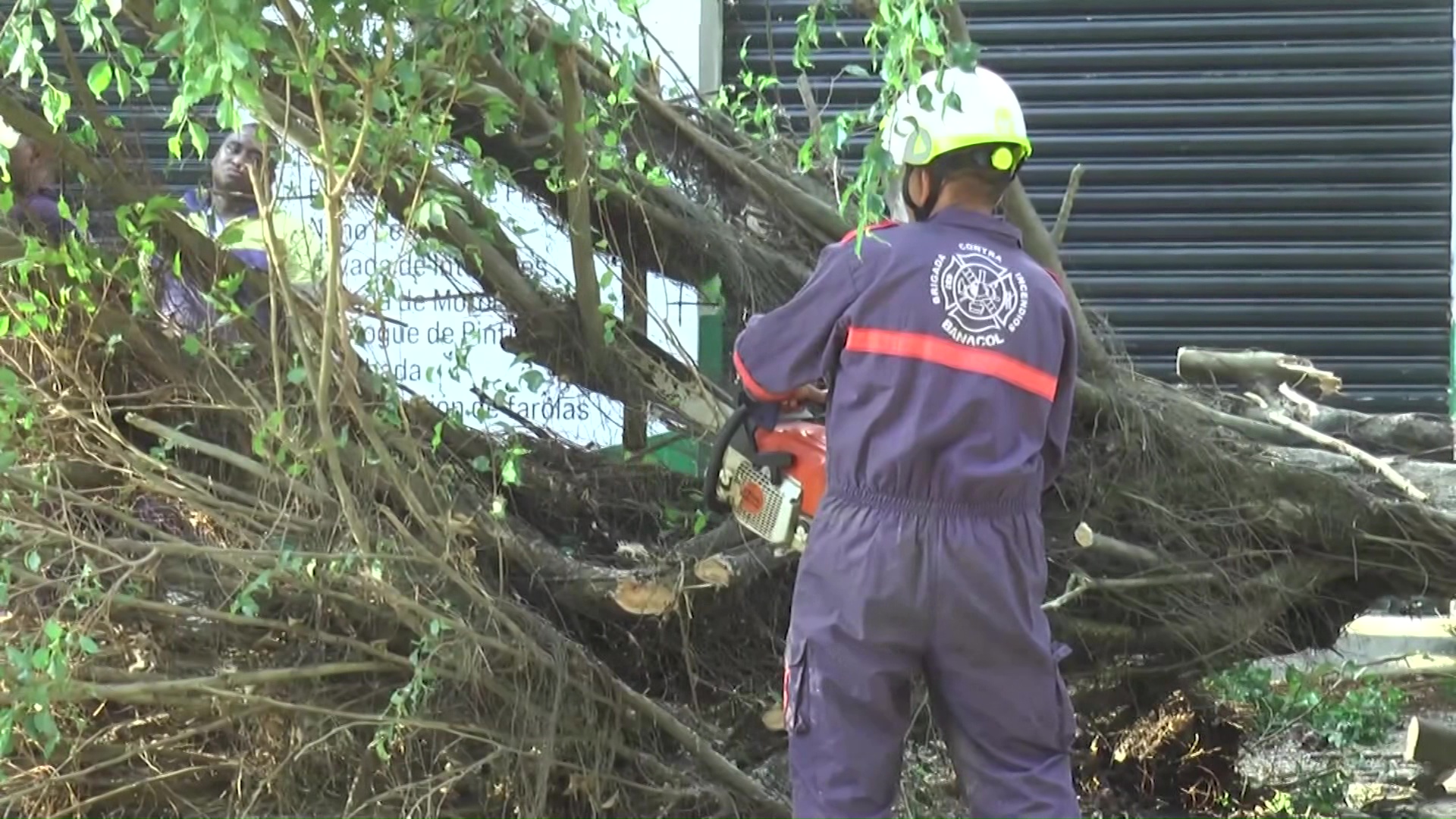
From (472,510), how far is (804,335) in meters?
1.09

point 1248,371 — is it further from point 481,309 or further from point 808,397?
point 481,309

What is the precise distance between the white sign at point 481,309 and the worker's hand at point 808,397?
714mm

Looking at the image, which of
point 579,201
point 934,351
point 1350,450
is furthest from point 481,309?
point 1350,450

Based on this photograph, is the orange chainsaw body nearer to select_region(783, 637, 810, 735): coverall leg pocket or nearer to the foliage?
select_region(783, 637, 810, 735): coverall leg pocket

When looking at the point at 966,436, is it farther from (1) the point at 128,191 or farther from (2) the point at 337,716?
(1) the point at 128,191

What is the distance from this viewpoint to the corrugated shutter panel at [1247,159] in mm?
6039

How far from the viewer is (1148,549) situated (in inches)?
142

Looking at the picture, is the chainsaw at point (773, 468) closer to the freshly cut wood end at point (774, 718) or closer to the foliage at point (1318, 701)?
the freshly cut wood end at point (774, 718)

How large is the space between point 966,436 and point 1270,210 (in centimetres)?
421

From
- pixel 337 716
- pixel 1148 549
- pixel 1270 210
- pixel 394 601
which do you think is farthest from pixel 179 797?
pixel 1270 210

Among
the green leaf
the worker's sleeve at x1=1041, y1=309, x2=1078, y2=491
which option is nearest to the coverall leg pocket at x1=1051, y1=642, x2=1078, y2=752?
the worker's sleeve at x1=1041, y1=309, x2=1078, y2=491

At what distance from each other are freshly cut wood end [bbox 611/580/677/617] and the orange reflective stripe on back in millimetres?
964

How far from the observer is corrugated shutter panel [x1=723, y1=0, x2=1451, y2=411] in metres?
6.04

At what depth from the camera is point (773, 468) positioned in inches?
110
